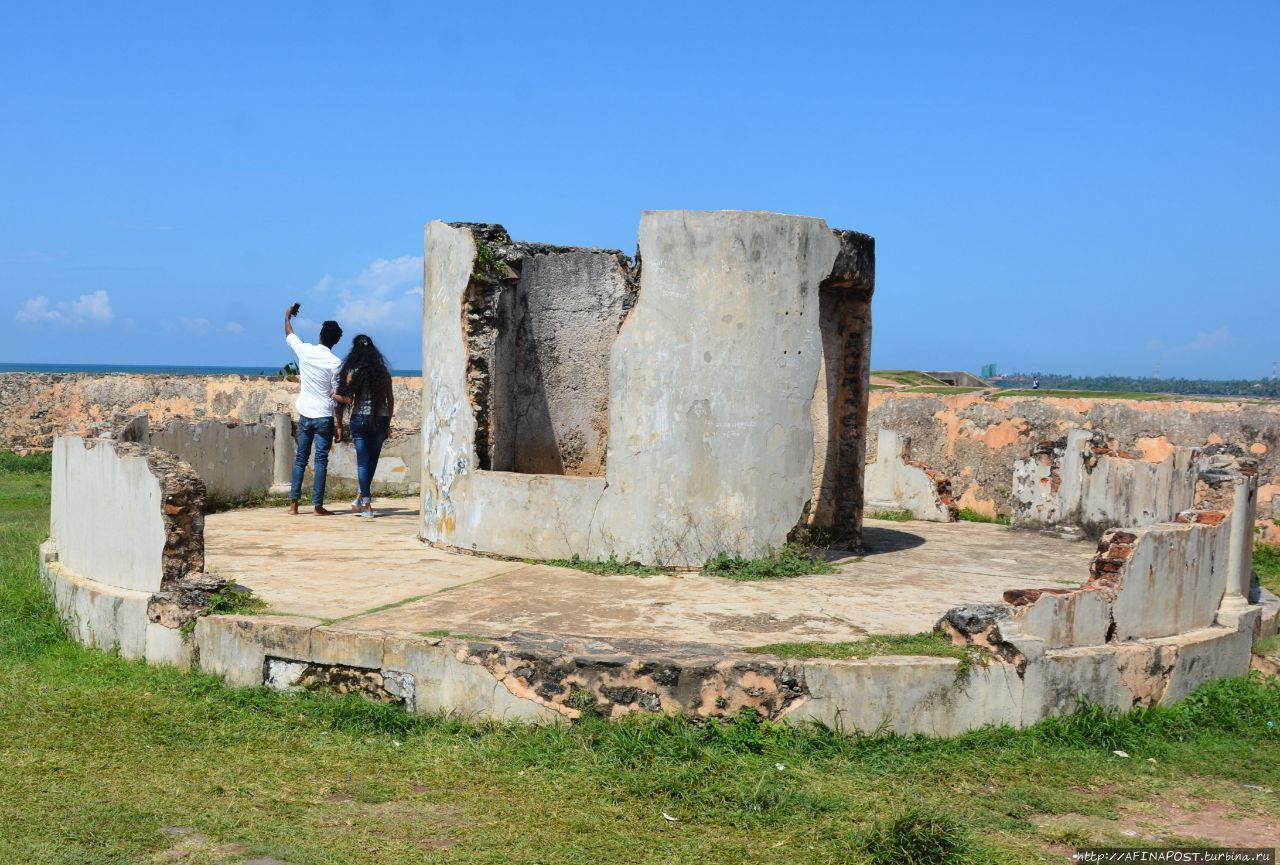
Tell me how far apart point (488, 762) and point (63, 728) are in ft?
6.62

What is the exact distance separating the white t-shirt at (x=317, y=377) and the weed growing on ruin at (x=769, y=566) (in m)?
4.10

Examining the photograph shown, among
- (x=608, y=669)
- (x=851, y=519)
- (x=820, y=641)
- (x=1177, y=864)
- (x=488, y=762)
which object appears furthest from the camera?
(x=851, y=519)

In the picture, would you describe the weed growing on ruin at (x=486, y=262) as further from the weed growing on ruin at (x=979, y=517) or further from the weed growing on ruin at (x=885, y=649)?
the weed growing on ruin at (x=979, y=517)

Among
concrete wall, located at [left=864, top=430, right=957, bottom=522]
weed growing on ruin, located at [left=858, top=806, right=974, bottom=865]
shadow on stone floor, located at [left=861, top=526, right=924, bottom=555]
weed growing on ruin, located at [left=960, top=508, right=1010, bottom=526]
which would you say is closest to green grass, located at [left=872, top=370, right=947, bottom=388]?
weed growing on ruin, located at [left=960, top=508, right=1010, bottom=526]

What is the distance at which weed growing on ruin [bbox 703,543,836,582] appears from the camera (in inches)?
317

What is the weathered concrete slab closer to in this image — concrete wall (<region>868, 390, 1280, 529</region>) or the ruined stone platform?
the ruined stone platform

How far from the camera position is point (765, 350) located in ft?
26.9

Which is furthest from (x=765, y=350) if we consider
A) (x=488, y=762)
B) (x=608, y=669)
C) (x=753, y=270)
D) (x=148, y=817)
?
(x=148, y=817)

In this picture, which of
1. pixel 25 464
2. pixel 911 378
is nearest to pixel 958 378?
pixel 911 378

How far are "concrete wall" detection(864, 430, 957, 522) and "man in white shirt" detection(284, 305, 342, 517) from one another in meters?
5.62

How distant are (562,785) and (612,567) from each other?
312 centimetres

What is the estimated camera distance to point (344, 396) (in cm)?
1050

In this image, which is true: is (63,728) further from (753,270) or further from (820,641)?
(753,270)

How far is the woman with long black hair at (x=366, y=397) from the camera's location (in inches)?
407
